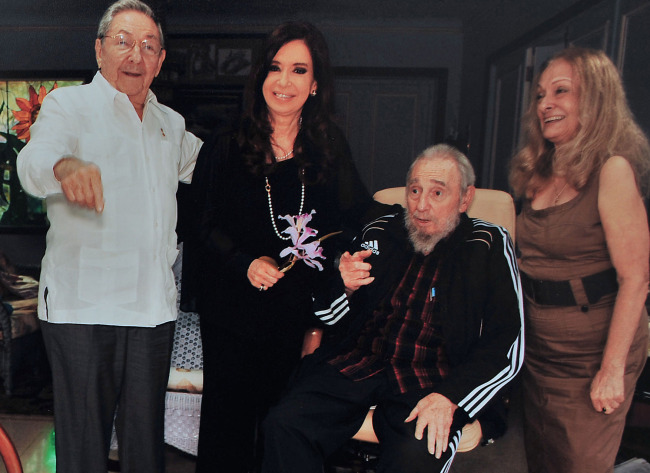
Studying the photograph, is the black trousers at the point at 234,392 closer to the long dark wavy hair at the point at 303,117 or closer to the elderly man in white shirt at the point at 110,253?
the elderly man in white shirt at the point at 110,253

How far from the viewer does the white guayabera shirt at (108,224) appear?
4.77ft

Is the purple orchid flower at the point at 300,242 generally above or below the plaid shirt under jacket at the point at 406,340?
above

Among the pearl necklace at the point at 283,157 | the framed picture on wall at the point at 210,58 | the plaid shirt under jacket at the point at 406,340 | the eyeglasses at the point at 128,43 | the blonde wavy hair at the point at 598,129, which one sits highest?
the framed picture on wall at the point at 210,58

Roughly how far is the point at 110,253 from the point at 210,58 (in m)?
4.82

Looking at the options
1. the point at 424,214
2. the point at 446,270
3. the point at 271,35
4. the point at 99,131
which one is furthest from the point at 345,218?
the point at 99,131

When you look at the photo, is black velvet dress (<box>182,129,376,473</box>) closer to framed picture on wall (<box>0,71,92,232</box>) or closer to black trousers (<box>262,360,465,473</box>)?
black trousers (<box>262,360,465,473</box>)

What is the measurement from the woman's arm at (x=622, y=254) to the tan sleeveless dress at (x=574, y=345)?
0.15ft

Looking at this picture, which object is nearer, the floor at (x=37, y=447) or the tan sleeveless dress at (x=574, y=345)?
the tan sleeveless dress at (x=574, y=345)

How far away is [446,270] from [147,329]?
932mm

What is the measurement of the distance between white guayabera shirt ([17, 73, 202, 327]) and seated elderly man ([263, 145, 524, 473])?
0.52 meters

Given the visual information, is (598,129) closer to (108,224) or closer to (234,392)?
(234,392)

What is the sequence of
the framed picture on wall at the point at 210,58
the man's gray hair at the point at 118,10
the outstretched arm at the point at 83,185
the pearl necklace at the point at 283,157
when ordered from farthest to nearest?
the framed picture on wall at the point at 210,58 < the pearl necklace at the point at 283,157 < the man's gray hair at the point at 118,10 < the outstretched arm at the point at 83,185

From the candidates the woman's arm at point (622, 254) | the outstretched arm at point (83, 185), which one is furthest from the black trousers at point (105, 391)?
the woman's arm at point (622, 254)

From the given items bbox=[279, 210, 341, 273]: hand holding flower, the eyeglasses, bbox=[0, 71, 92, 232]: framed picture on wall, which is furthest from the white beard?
bbox=[0, 71, 92, 232]: framed picture on wall
